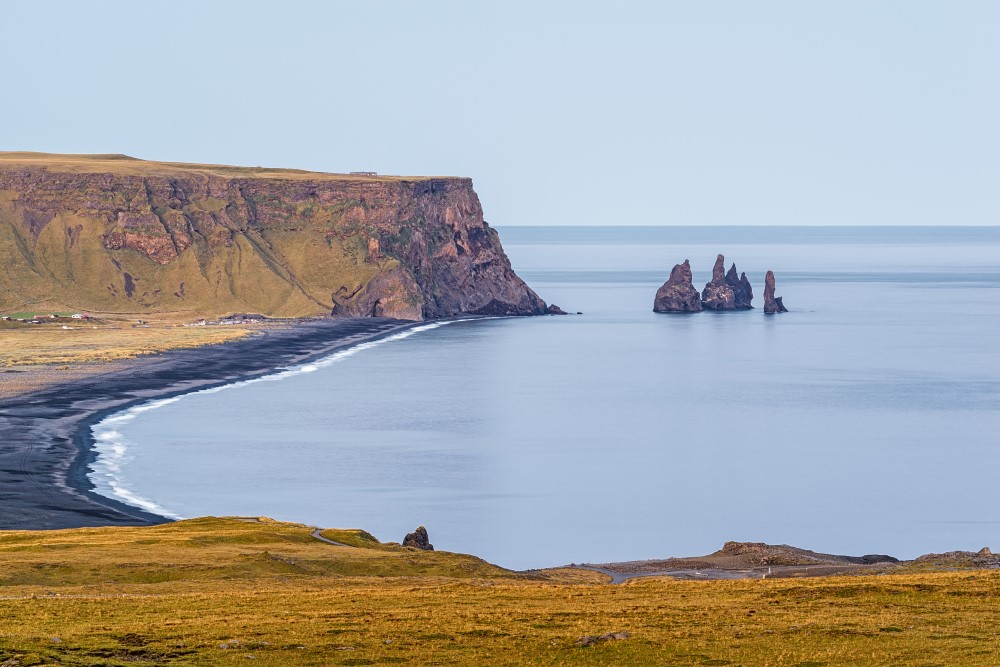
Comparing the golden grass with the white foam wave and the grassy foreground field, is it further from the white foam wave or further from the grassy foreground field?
the grassy foreground field

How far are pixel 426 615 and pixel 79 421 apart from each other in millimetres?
80625

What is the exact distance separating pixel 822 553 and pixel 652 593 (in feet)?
91.9

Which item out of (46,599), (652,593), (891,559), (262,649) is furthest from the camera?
(891,559)

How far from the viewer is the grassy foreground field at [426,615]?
3738 cm

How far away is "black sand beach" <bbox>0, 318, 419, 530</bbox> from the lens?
7944 cm

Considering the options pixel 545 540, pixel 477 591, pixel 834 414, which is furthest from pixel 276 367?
pixel 477 591

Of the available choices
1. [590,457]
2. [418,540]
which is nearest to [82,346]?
[590,457]

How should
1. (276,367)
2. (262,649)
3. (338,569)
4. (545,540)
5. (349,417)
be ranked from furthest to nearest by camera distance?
(276,367)
(349,417)
(545,540)
(338,569)
(262,649)

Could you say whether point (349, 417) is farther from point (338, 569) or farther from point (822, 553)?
point (338, 569)

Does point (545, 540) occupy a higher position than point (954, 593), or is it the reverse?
point (954, 593)

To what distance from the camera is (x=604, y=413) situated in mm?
139375

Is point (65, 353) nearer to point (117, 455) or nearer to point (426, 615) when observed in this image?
point (117, 455)

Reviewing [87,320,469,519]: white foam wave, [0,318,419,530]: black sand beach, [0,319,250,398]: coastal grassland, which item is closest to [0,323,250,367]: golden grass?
[0,319,250,398]: coastal grassland

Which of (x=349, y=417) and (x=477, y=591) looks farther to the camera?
(x=349, y=417)
